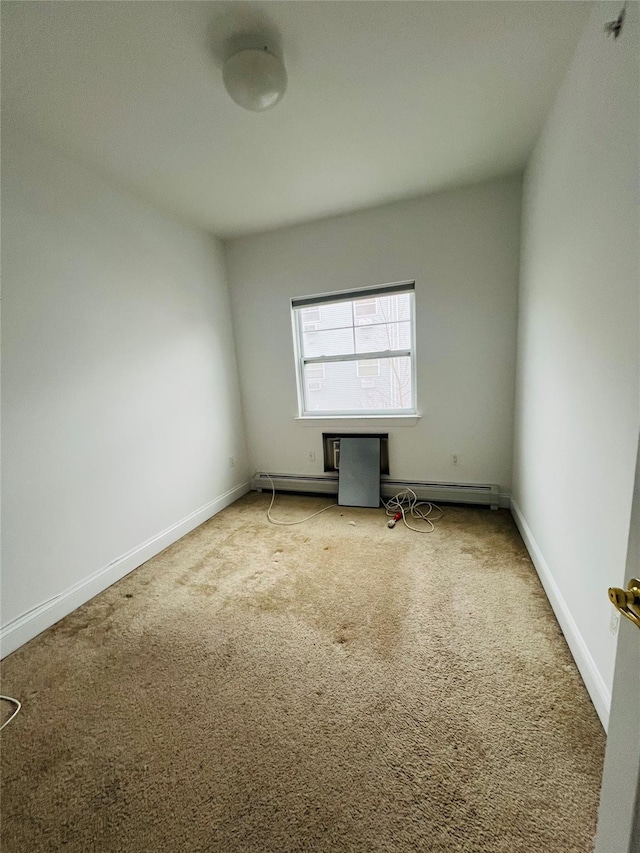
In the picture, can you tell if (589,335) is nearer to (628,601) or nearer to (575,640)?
(628,601)

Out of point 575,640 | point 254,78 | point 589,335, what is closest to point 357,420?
point 589,335

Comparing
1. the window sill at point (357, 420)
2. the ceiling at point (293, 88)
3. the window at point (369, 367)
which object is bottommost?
the window sill at point (357, 420)

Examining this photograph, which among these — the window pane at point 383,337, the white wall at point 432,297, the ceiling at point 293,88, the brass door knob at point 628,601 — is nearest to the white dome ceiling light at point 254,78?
the ceiling at point 293,88

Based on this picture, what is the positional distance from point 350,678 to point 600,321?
1715mm

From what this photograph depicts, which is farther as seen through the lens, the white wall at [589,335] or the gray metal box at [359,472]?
the gray metal box at [359,472]

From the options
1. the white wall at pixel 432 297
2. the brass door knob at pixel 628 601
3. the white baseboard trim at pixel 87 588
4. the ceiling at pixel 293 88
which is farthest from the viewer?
the white wall at pixel 432 297

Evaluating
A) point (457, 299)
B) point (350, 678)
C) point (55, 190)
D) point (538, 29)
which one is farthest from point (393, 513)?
point (55, 190)

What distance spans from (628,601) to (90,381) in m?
2.49

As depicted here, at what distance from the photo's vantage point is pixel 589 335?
123cm

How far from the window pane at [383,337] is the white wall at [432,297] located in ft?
0.51

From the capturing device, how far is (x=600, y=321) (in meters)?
1.14

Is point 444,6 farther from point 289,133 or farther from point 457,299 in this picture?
point 457,299

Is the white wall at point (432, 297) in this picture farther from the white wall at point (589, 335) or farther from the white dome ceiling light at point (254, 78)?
the white dome ceiling light at point (254, 78)

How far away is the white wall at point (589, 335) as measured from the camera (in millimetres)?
967
